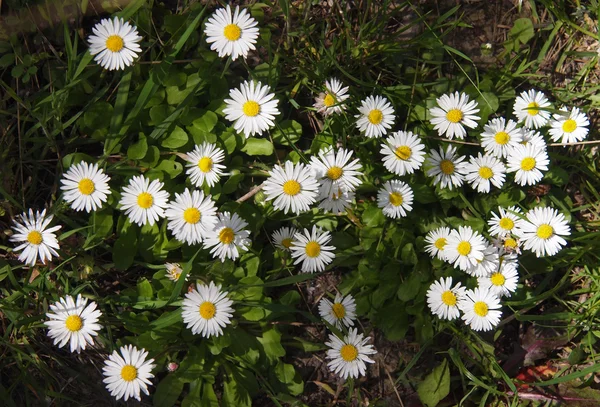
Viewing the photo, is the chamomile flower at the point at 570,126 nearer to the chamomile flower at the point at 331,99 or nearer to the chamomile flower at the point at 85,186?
the chamomile flower at the point at 331,99

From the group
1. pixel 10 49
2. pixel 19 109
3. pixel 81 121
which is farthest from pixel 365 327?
pixel 10 49

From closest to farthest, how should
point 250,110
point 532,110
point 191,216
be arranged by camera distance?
1. point 191,216
2. point 250,110
3. point 532,110

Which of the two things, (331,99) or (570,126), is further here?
(570,126)

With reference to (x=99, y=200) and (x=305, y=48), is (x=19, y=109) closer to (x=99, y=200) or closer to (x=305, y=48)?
(x=99, y=200)

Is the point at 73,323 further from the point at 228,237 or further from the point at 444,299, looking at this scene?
the point at 444,299

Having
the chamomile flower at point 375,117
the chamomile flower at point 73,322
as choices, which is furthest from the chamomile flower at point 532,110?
the chamomile flower at point 73,322

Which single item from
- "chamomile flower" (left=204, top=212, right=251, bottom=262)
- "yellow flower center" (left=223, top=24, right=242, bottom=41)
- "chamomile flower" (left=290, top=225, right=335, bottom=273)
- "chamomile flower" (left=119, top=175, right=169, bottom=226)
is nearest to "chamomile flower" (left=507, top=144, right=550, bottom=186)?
"chamomile flower" (left=290, top=225, right=335, bottom=273)

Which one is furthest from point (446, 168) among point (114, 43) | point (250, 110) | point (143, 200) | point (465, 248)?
point (114, 43)
